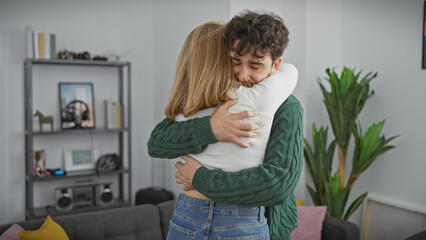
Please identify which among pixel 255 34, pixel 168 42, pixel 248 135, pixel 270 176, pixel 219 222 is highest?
pixel 168 42

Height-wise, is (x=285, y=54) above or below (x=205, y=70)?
above

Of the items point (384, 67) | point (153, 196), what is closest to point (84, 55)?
point (153, 196)

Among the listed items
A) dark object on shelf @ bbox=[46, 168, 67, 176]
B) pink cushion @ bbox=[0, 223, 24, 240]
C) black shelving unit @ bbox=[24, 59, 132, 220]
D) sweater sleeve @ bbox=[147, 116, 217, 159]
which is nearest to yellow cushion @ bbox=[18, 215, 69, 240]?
pink cushion @ bbox=[0, 223, 24, 240]

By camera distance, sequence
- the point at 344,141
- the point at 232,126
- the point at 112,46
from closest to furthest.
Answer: the point at 232,126 < the point at 344,141 < the point at 112,46

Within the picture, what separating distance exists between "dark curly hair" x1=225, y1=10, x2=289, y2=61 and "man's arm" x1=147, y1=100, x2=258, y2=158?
0.16m

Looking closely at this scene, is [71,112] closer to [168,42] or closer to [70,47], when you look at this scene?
[70,47]

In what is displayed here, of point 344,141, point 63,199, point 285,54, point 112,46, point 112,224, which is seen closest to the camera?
point 112,224

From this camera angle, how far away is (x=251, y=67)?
121 cm

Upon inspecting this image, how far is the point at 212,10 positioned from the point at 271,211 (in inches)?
93.6

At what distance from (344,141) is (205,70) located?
2.01 metres

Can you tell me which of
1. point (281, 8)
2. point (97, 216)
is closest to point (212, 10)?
point (281, 8)

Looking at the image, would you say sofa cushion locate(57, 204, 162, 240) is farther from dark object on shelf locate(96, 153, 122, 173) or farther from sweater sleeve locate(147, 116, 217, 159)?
dark object on shelf locate(96, 153, 122, 173)

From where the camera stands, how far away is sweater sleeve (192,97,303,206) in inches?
44.0

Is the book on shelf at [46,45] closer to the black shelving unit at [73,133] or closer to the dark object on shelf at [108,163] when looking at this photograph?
the black shelving unit at [73,133]
